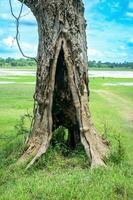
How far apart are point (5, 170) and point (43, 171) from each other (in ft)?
1.98

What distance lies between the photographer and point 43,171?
8.79m

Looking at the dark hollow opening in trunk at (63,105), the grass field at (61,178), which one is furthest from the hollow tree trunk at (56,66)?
the grass field at (61,178)

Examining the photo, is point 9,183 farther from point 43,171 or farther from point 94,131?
point 94,131

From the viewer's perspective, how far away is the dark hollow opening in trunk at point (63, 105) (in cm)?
969

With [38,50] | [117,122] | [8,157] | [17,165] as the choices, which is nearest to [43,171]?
[17,165]

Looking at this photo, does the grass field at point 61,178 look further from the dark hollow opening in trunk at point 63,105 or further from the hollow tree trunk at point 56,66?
the dark hollow opening in trunk at point 63,105

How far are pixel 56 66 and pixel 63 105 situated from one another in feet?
2.31

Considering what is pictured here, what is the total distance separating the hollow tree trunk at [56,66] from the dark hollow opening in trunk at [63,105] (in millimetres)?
67

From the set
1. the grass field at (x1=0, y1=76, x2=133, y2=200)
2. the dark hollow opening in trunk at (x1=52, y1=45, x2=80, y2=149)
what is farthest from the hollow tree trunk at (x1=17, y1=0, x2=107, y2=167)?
the grass field at (x1=0, y1=76, x2=133, y2=200)

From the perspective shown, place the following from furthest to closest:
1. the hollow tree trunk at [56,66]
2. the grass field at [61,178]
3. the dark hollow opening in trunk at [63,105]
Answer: the dark hollow opening in trunk at [63,105] < the hollow tree trunk at [56,66] < the grass field at [61,178]

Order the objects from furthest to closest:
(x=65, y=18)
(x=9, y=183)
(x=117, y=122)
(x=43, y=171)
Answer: (x=117, y=122), (x=65, y=18), (x=43, y=171), (x=9, y=183)

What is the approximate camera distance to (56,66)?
9.59 m

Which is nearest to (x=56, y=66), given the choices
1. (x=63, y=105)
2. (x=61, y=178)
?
(x=63, y=105)

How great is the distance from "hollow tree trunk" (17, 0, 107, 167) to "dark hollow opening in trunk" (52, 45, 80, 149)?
67mm
